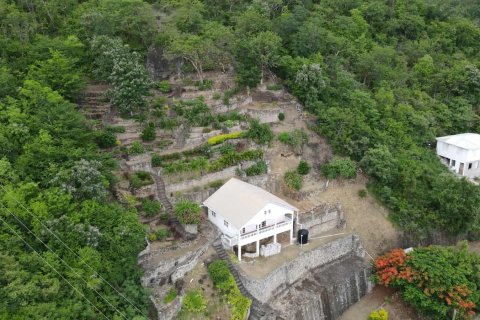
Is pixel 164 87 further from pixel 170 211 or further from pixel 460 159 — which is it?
pixel 460 159

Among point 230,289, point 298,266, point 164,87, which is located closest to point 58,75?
point 164,87

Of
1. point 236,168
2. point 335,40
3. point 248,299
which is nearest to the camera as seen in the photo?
point 248,299

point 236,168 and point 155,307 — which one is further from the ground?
point 236,168

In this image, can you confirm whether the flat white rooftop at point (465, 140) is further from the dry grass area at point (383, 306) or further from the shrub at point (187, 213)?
the shrub at point (187, 213)

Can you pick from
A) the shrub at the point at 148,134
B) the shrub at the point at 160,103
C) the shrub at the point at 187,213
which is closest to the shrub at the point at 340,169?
the shrub at the point at 187,213

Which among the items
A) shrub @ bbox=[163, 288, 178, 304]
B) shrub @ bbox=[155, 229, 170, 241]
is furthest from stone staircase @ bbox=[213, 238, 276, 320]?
shrub @ bbox=[163, 288, 178, 304]

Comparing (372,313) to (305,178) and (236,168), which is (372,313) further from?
(236,168)

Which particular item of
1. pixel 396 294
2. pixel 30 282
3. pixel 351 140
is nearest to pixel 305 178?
pixel 351 140
